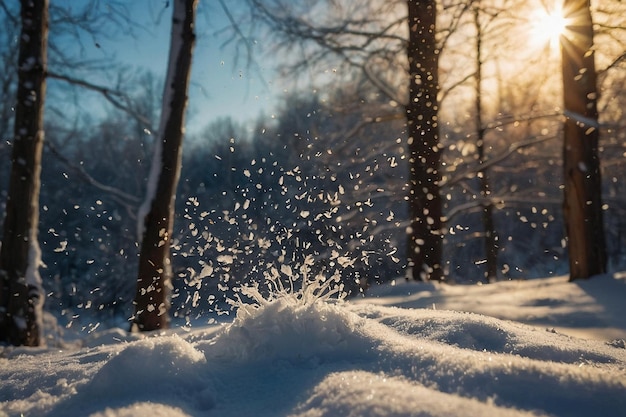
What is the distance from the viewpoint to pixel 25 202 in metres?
5.72

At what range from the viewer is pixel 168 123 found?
5.86m

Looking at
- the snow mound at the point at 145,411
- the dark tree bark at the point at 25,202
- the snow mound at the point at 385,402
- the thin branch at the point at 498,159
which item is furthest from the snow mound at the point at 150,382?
the thin branch at the point at 498,159

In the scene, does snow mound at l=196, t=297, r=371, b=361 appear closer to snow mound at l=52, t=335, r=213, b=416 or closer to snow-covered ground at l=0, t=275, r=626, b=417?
snow-covered ground at l=0, t=275, r=626, b=417

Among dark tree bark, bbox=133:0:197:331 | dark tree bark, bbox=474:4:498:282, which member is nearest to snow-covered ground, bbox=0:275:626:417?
dark tree bark, bbox=133:0:197:331

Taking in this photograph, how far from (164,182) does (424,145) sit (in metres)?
4.04

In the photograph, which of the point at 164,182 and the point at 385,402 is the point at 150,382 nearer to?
the point at 385,402

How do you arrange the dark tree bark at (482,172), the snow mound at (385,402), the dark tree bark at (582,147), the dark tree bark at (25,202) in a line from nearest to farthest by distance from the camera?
the snow mound at (385,402), the dark tree bark at (25,202), the dark tree bark at (582,147), the dark tree bark at (482,172)

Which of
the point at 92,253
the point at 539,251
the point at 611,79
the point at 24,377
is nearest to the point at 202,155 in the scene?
the point at 92,253

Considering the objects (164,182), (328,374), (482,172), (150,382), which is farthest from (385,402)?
(482,172)

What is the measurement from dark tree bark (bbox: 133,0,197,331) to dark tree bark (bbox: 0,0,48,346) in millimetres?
1086

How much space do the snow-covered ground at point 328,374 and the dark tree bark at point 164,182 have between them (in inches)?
A: 119

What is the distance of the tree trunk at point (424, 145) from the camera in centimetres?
811

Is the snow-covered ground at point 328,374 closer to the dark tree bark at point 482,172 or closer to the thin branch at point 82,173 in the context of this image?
the thin branch at point 82,173

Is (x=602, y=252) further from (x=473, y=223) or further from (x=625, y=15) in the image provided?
(x=473, y=223)
